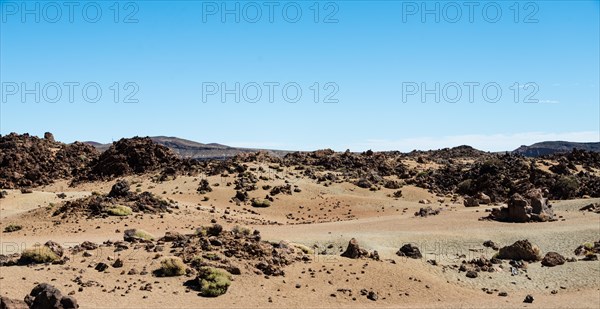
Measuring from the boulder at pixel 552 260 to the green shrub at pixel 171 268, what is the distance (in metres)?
15.8

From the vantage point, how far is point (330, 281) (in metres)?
21.8

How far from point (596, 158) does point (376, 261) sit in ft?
180

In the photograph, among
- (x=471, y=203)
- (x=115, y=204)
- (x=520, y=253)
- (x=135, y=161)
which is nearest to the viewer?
(x=520, y=253)

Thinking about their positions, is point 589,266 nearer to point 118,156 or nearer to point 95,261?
point 95,261

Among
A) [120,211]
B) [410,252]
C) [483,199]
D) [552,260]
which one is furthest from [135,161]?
[552,260]

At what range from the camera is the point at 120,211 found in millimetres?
36562

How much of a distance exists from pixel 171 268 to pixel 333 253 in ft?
27.2

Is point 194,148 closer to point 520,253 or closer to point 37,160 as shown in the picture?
point 37,160

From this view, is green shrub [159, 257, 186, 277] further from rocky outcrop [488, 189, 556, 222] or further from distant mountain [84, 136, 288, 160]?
distant mountain [84, 136, 288, 160]

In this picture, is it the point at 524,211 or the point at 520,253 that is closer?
the point at 520,253

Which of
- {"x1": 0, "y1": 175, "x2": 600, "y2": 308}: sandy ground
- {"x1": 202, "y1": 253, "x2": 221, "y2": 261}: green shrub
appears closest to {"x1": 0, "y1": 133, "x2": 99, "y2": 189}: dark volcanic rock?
{"x1": 0, "y1": 175, "x2": 600, "y2": 308}: sandy ground

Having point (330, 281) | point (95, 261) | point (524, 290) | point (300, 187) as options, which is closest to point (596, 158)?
point (300, 187)

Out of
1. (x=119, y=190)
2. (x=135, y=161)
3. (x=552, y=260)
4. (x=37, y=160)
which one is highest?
(x=37, y=160)

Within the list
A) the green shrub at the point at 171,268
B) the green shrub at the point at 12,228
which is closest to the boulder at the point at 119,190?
the green shrub at the point at 12,228
